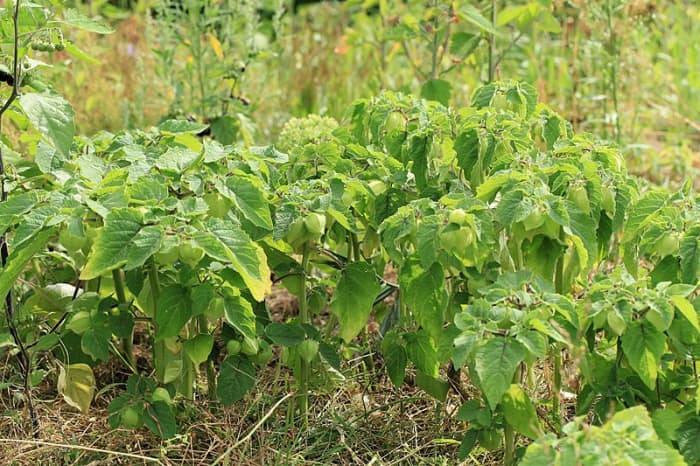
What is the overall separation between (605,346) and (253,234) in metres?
0.70

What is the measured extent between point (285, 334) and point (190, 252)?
0.37 meters

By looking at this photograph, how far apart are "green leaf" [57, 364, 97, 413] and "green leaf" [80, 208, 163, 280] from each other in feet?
1.33

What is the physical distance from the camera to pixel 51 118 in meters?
1.74

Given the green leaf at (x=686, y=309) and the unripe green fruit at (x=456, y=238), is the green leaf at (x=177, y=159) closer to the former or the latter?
the unripe green fruit at (x=456, y=238)

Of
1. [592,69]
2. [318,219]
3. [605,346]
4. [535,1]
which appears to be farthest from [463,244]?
[592,69]

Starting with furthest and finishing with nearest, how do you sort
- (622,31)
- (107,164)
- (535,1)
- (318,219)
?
1. (622,31)
2. (535,1)
3. (107,164)
4. (318,219)

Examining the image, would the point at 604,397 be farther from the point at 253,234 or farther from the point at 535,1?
the point at 535,1

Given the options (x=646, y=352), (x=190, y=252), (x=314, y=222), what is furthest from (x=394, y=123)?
(x=646, y=352)

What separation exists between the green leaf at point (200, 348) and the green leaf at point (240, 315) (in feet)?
0.36

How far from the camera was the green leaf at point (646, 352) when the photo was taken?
1.53 meters

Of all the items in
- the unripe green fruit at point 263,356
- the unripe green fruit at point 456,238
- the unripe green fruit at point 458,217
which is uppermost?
the unripe green fruit at point 458,217

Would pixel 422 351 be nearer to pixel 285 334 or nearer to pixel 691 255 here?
pixel 285 334

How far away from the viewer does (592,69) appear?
13.3 feet

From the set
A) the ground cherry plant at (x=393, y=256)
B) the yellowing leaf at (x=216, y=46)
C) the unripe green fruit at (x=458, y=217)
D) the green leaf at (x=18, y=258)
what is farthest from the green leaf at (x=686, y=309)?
the yellowing leaf at (x=216, y=46)
